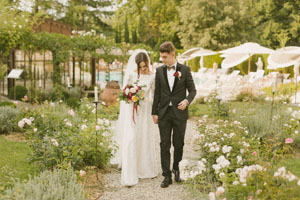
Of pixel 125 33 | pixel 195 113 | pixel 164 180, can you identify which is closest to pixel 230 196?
pixel 164 180

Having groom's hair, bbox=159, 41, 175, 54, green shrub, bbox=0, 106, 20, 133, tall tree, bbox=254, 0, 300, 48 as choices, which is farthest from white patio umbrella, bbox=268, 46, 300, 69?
groom's hair, bbox=159, 41, 175, 54

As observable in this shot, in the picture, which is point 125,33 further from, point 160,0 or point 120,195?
point 120,195

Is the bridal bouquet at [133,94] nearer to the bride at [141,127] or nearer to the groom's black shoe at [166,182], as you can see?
the bride at [141,127]

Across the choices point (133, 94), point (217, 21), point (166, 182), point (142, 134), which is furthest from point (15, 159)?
point (217, 21)

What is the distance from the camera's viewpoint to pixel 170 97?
425 cm

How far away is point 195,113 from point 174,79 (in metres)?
6.20

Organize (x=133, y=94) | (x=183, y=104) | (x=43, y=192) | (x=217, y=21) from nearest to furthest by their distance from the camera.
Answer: (x=43, y=192), (x=183, y=104), (x=133, y=94), (x=217, y=21)

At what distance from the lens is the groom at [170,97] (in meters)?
4.20

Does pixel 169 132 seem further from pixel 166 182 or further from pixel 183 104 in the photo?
pixel 166 182

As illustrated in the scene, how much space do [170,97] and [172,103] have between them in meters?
0.08

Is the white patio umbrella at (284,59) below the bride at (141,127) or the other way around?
the other way around

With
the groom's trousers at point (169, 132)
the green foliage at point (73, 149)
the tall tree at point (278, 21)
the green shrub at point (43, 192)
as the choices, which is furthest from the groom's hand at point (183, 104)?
the tall tree at point (278, 21)

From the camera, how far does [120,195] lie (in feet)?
13.6

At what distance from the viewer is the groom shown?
4199 mm
